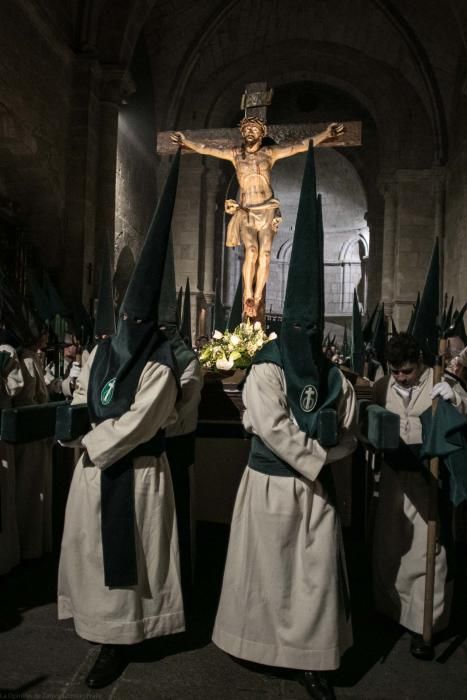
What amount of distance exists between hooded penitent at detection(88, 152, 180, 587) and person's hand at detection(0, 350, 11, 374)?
1.39 metres

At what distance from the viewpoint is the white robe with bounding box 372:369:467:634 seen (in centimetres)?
304

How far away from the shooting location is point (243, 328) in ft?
18.1

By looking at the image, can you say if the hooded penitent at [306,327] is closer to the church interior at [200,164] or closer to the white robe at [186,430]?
the white robe at [186,430]

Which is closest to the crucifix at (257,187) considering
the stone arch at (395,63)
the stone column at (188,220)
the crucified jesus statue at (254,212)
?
the crucified jesus statue at (254,212)

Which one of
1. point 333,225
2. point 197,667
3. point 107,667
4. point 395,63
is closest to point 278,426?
point 197,667

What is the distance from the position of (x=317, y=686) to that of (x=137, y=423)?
141cm

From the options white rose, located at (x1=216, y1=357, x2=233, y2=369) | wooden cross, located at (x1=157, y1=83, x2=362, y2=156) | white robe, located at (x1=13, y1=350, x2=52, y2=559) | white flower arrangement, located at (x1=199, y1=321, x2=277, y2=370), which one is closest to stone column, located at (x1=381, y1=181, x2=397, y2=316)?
wooden cross, located at (x1=157, y1=83, x2=362, y2=156)

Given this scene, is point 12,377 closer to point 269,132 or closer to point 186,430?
point 186,430

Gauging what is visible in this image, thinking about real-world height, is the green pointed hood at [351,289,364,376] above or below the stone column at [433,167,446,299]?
below

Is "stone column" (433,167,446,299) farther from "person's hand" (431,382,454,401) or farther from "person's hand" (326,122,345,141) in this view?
"person's hand" (431,382,454,401)

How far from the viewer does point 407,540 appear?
3113 millimetres

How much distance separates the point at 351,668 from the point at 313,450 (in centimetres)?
116

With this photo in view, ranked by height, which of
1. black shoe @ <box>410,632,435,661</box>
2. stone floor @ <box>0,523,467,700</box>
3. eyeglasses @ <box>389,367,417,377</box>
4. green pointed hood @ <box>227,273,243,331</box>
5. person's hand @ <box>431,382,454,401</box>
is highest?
green pointed hood @ <box>227,273,243,331</box>

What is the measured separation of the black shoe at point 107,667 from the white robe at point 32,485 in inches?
64.5
